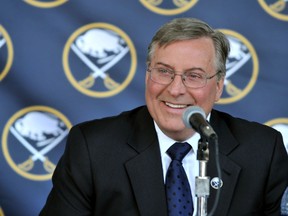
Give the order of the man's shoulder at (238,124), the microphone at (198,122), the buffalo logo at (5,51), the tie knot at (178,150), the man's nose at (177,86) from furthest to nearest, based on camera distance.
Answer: the buffalo logo at (5,51) → the man's shoulder at (238,124) → the tie knot at (178,150) → the man's nose at (177,86) → the microphone at (198,122)

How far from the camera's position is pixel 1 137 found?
292cm

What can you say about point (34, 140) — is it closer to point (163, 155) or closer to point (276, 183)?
point (163, 155)

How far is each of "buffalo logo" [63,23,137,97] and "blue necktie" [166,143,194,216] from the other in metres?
0.60

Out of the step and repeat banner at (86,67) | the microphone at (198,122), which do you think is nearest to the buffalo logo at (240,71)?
the step and repeat banner at (86,67)

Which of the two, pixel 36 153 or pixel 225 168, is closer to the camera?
pixel 225 168

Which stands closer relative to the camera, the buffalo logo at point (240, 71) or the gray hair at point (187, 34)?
the gray hair at point (187, 34)

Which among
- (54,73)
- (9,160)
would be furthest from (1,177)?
(54,73)

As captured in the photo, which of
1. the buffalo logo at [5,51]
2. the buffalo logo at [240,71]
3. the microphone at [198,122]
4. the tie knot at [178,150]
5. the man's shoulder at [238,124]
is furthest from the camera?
the buffalo logo at [240,71]

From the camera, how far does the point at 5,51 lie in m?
2.89

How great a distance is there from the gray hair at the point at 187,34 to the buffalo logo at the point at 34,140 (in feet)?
2.14

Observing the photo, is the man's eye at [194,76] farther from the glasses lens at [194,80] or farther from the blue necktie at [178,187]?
the blue necktie at [178,187]

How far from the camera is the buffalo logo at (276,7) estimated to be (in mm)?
2988

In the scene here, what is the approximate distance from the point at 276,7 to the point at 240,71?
30cm

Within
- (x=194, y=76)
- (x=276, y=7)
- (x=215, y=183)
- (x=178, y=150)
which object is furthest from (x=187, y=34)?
(x=276, y=7)
